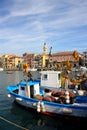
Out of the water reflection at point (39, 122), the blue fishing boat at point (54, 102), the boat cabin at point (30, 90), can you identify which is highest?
the boat cabin at point (30, 90)

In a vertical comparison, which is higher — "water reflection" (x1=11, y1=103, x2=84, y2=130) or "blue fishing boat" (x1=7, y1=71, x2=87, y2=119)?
"blue fishing boat" (x1=7, y1=71, x2=87, y2=119)

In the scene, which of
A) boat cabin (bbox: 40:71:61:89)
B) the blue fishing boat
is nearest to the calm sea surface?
the blue fishing boat

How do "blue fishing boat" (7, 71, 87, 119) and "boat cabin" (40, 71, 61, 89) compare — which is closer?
"blue fishing boat" (7, 71, 87, 119)

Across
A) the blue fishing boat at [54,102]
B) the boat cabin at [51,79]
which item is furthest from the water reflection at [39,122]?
the boat cabin at [51,79]

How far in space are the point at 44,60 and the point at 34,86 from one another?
159m

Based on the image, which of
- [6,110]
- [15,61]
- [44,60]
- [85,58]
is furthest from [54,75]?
[15,61]

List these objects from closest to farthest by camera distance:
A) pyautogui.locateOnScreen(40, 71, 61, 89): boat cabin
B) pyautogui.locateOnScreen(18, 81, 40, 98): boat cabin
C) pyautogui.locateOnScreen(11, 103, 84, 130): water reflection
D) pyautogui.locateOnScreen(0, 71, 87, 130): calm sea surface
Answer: pyautogui.locateOnScreen(0, 71, 87, 130): calm sea surface
pyautogui.locateOnScreen(11, 103, 84, 130): water reflection
pyautogui.locateOnScreen(18, 81, 40, 98): boat cabin
pyautogui.locateOnScreen(40, 71, 61, 89): boat cabin

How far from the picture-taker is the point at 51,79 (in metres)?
29.4

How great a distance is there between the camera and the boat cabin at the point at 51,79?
2905 centimetres

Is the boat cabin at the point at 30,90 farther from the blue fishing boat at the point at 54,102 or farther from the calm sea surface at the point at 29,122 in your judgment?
the calm sea surface at the point at 29,122

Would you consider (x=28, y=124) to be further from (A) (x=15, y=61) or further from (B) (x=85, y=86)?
(A) (x=15, y=61)

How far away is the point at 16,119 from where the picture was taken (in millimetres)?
21781

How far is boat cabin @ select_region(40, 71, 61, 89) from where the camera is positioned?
→ 95.3 feet

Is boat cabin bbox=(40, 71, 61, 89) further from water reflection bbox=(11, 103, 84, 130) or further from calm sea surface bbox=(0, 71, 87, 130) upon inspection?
water reflection bbox=(11, 103, 84, 130)
